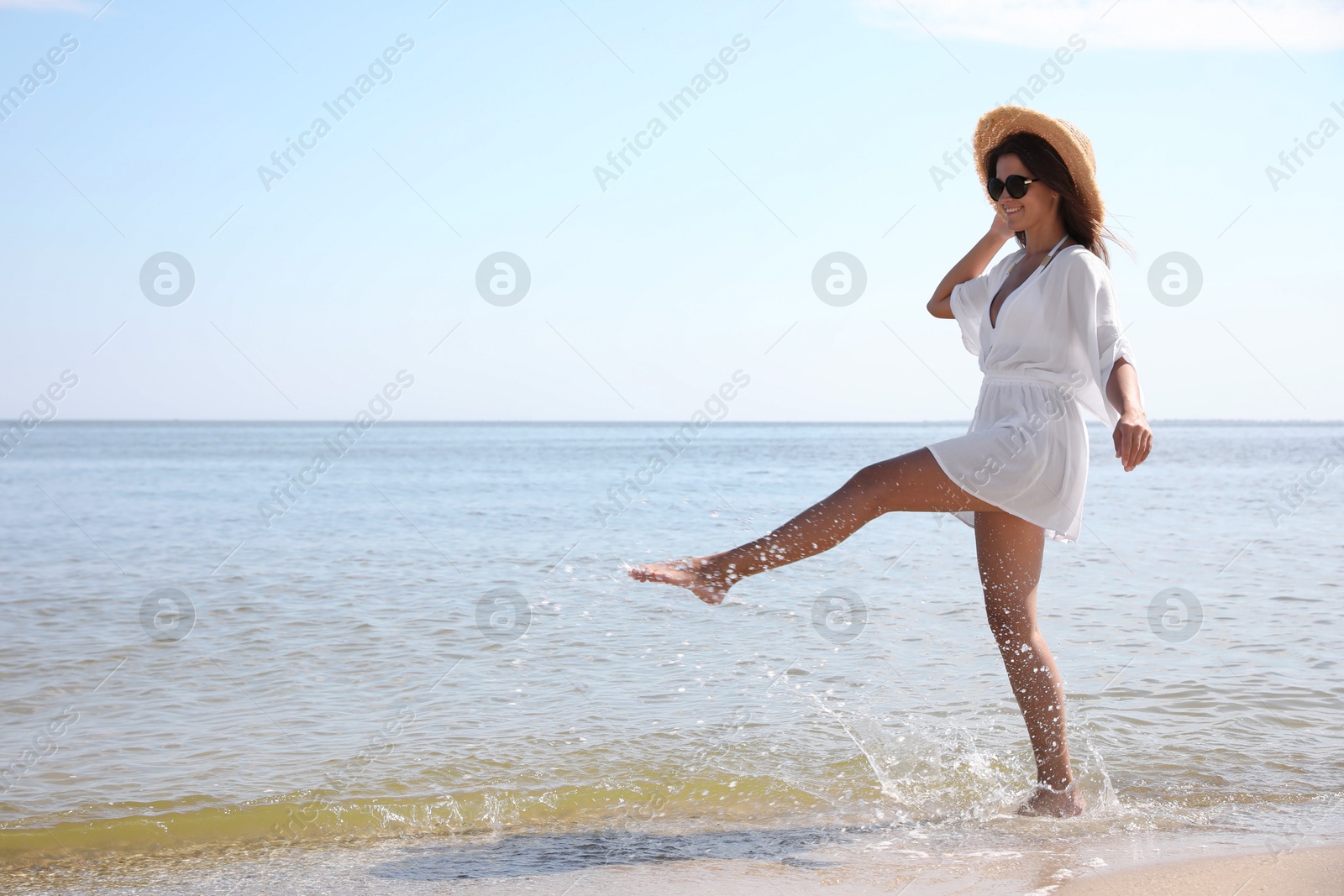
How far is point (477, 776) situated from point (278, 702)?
1.39 metres

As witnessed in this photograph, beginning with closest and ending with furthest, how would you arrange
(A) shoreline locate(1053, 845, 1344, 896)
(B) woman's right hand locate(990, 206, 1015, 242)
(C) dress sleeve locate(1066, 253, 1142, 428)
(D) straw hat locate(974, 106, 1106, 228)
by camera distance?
(A) shoreline locate(1053, 845, 1344, 896) < (C) dress sleeve locate(1066, 253, 1142, 428) < (D) straw hat locate(974, 106, 1106, 228) < (B) woman's right hand locate(990, 206, 1015, 242)

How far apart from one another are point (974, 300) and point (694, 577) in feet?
4.03

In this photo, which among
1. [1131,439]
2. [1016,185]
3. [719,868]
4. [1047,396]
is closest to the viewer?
[1131,439]

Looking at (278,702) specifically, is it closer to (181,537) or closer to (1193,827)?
(1193,827)

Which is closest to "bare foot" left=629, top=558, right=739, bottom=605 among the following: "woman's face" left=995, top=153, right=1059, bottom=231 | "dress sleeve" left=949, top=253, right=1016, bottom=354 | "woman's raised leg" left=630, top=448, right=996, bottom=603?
"woman's raised leg" left=630, top=448, right=996, bottom=603

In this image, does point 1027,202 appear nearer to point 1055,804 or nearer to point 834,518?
point 834,518

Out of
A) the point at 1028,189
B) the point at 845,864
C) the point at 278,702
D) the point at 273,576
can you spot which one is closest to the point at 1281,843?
the point at 845,864

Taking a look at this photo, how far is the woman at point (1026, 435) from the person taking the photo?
113 inches

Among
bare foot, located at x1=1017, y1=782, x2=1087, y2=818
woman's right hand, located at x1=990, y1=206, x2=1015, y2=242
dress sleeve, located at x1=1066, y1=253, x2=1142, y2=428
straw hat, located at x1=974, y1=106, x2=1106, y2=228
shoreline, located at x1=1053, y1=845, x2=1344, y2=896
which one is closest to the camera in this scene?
shoreline, located at x1=1053, y1=845, x2=1344, y2=896

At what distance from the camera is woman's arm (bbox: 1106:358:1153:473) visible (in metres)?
2.58

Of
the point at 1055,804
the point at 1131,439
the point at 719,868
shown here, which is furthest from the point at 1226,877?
the point at 719,868

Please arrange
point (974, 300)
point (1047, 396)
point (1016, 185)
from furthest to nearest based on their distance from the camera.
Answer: point (974, 300) < point (1016, 185) < point (1047, 396)

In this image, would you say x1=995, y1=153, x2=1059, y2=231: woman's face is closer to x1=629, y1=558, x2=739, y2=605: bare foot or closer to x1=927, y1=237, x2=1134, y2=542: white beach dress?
x1=927, y1=237, x2=1134, y2=542: white beach dress

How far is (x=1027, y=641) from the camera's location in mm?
3076
